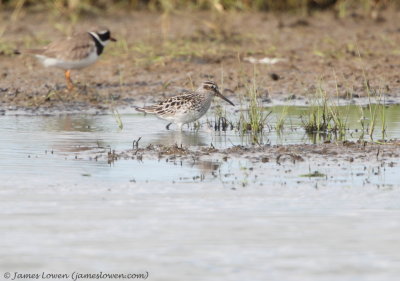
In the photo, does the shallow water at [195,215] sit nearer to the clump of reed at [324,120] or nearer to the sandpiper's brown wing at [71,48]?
the clump of reed at [324,120]

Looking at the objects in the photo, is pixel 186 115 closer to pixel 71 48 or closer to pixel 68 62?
pixel 68 62

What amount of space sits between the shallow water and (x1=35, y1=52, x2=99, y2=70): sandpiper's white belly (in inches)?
161

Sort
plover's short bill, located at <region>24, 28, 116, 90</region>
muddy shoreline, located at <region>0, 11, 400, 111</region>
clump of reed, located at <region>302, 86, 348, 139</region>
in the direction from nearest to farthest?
clump of reed, located at <region>302, 86, 348, 139</region> → muddy shoreline, located at <region>0, 11, 400, 111</region> → plover's short bill, located at <region>24, 28, 116, 90</region>

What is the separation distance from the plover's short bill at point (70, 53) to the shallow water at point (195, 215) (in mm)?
4074

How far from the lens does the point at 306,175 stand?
8.78m

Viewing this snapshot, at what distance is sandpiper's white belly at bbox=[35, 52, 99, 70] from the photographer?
1449cm

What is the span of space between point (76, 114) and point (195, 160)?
3.80m

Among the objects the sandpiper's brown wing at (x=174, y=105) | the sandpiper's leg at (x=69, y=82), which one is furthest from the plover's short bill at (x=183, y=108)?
the sandpiper's leg at (x=69, y=82)

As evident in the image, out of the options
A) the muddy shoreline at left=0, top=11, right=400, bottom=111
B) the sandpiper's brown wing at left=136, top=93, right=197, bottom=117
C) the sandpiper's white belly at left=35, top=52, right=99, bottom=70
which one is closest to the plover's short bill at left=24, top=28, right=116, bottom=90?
the sandpiper's white belly at left=35, top=52, right=99, bottom=70

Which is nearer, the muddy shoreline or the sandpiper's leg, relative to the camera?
the muddy shoreline

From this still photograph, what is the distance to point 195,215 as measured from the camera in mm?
7316

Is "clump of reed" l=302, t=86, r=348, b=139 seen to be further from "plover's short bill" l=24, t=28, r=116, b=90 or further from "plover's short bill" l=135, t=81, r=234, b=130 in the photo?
"plover's short bill" l=24, t=28, r=116, b=90

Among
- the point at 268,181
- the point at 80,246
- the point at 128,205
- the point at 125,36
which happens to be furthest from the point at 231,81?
the point at 80,246

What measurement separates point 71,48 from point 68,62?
9.0 inches
